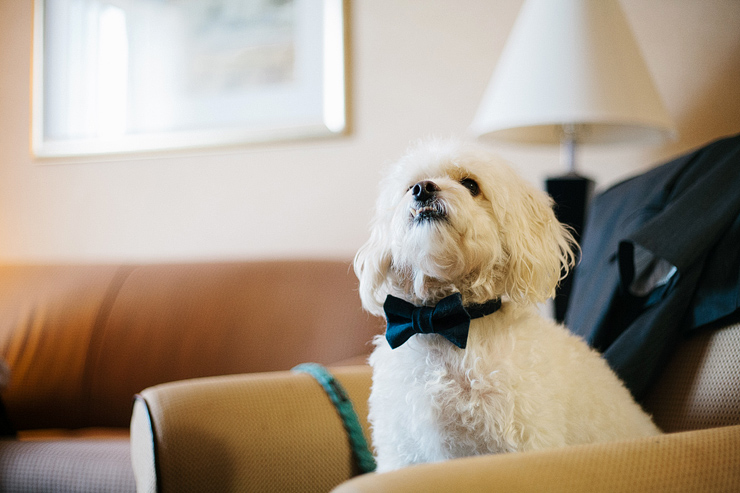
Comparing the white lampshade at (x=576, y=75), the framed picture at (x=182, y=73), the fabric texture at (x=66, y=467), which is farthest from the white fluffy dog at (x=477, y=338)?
the framed picture at (x=182, y=73)

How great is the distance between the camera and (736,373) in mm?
929

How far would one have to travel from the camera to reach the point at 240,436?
0.92 meters

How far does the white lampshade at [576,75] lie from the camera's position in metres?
1.43

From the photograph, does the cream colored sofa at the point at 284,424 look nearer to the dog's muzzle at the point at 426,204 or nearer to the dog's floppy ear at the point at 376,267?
the dog's floppy ear at the point at 376,267

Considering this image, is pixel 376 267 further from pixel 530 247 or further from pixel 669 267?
pixel 669 267

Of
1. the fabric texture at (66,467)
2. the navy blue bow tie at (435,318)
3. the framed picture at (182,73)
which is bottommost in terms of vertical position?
the fabric texture at (66,467)

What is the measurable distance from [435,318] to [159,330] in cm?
133

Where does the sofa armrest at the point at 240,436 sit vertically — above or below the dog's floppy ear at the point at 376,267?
below

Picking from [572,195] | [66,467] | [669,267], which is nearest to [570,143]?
[572,195]

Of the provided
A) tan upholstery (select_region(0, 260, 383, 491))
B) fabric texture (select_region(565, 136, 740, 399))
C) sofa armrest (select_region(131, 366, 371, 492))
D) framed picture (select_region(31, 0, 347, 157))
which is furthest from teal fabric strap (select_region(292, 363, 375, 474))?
framed picture (select_region(31, 0, 347, 157))

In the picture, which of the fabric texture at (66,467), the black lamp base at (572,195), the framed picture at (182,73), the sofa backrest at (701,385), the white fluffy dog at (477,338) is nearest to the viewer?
the white fluffy dog at (477,338)

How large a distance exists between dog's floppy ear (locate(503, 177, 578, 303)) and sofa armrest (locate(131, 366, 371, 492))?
0.39 meters

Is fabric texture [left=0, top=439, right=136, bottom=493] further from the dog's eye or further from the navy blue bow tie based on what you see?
the dog's eye

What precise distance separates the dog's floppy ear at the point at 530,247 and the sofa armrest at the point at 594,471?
1.06ft
